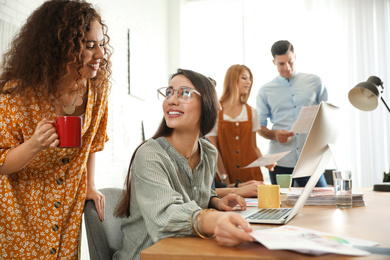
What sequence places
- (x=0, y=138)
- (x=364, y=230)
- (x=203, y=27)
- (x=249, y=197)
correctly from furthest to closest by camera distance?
(x=203, y=27) → (x=249, y=197) → (x=0, y=138) → (x=364, y=230)

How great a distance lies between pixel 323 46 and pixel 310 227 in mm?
4873

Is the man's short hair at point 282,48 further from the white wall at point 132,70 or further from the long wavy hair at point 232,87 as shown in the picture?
the white wall at point 132,70

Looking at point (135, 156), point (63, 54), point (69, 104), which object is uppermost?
point (63, 54)

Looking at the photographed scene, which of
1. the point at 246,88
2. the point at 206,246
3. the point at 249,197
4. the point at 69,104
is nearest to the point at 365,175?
the point at 246,88

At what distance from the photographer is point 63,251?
164 centimetres

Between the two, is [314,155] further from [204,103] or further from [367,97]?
[367,97]

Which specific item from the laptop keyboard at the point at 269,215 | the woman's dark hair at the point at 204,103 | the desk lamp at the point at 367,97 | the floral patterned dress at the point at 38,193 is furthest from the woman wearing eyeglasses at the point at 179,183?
the desk lamp at the point at 367,97

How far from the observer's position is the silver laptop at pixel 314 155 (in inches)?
45.0

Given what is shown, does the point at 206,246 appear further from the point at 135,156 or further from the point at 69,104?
the point at 69,104

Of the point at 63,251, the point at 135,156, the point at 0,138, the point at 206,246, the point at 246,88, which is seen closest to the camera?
the point at 206,246

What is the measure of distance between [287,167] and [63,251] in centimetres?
233

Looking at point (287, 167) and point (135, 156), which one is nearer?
point (135, 156)

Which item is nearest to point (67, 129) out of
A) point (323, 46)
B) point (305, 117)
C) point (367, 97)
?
point (367, 97)

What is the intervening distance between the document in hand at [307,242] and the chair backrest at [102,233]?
2.10 ft
